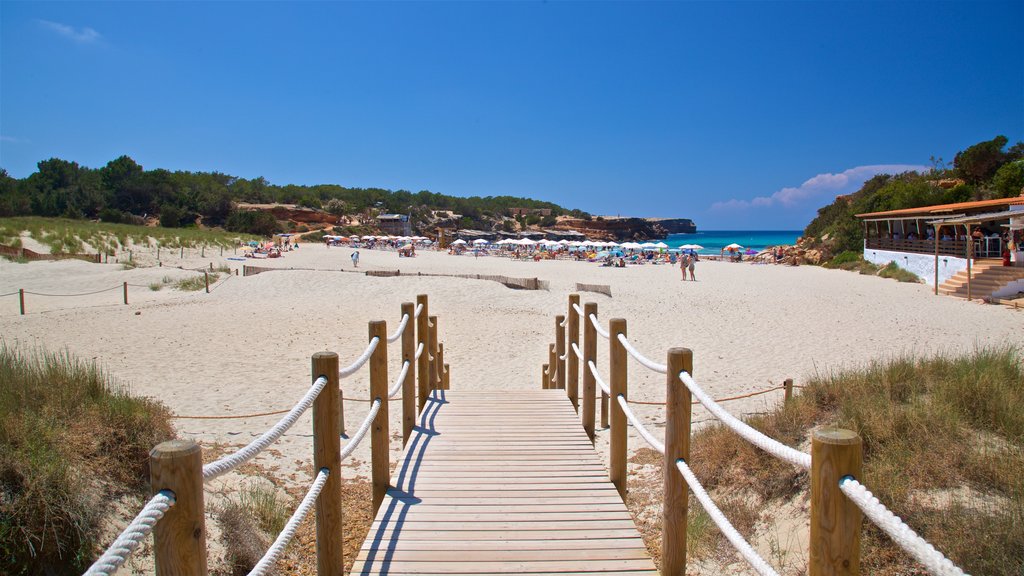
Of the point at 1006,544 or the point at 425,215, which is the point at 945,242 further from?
the point at 425,215

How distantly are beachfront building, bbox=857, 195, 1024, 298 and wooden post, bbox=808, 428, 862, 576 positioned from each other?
22.9 meters

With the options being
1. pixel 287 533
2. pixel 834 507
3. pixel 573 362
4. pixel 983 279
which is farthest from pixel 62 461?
pixel 983 279

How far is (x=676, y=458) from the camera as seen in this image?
284cm

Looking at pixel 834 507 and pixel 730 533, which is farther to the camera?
pixel 730 533

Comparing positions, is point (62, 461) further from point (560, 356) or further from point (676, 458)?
point (560, 356)

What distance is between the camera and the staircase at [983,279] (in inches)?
781

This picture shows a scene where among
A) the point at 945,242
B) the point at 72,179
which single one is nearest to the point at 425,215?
the point at 72,179

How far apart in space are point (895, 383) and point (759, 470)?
179 cm

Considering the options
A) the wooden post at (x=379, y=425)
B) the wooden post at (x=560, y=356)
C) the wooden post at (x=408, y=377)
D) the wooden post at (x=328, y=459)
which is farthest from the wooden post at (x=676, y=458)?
the wooden post at (x=560, y=356)

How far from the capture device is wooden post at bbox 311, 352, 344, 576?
9.06ft

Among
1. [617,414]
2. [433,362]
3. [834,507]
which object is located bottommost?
[433,362]

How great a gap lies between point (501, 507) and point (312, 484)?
1144mm

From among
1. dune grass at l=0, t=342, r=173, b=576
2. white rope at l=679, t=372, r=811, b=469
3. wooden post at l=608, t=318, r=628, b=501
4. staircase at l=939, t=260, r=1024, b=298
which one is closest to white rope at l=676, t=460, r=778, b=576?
white rope at l=679, t=372, r=811, b=469

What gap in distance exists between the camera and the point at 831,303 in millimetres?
19219
